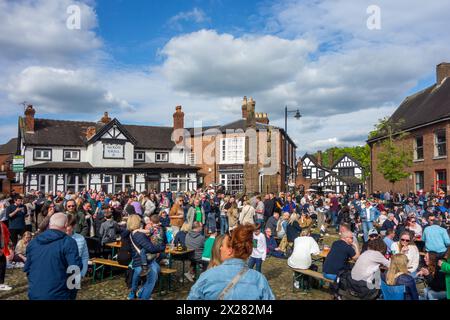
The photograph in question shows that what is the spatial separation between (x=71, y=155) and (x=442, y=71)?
36.7 metres

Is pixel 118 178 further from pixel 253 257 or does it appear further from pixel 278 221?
Answer: pixel 253 257

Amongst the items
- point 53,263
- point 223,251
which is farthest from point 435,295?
point 53,263

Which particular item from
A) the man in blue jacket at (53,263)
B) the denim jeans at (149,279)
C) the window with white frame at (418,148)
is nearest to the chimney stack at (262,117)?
the window with white frame at (418,148)

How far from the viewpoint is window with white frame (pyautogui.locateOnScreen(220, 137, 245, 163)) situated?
134ft

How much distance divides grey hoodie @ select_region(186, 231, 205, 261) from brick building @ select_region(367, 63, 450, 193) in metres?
22.8

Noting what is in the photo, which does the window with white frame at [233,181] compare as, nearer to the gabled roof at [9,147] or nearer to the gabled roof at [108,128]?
the gabled roof at [108,128]

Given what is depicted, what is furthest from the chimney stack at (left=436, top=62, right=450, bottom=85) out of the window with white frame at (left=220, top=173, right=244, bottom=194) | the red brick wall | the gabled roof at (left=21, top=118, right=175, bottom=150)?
the gabled roof at (left=21, top=118, right=175, bottom=150)

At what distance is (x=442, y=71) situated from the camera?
3269 centimetres

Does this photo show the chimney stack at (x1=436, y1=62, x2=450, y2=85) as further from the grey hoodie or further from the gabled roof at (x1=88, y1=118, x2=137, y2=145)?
the grey hoodie

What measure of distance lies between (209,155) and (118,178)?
1097 centimetres

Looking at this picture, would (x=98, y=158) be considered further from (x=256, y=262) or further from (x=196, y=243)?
(x=256, y=262)

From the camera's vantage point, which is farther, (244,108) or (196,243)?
(244,108)

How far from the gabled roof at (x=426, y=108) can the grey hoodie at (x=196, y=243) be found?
81.5 feet

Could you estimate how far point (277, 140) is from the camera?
40.4 meters
